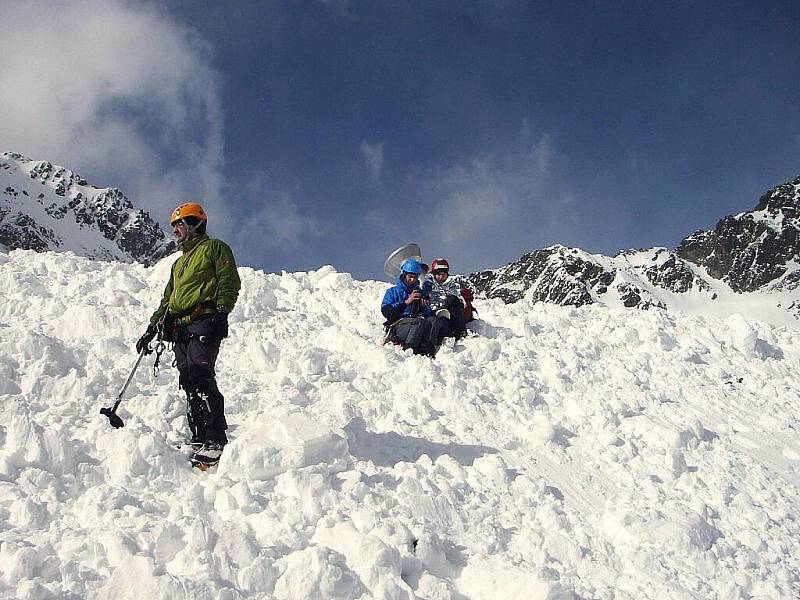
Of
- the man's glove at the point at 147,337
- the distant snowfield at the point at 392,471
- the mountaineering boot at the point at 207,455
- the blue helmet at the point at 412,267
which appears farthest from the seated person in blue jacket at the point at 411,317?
the mountaineering boot at the point at 207,455

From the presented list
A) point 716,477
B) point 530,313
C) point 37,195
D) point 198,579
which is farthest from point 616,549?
point 37,195

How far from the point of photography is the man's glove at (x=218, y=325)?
201 inches

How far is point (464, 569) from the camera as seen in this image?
3914 millimetres

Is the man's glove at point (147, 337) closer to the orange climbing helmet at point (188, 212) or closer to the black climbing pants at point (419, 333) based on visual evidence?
the orange climbing helmet at point (188, 212)

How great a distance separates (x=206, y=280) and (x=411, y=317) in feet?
13.4

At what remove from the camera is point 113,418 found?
16.6 feet

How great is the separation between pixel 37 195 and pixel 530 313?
217413 mm

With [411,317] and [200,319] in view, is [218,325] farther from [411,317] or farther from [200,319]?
[411,317]

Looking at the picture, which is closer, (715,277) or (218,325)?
(218,325)

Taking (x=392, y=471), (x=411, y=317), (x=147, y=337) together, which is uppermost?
(x=411, y=317)

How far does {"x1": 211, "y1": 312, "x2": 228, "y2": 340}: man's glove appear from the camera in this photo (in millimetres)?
5098

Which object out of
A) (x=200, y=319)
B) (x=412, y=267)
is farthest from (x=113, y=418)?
(x=412, y=267)

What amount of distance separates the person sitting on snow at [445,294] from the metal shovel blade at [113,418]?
17.1 feet

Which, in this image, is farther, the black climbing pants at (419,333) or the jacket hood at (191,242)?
the black climbing pants at (419,333)
